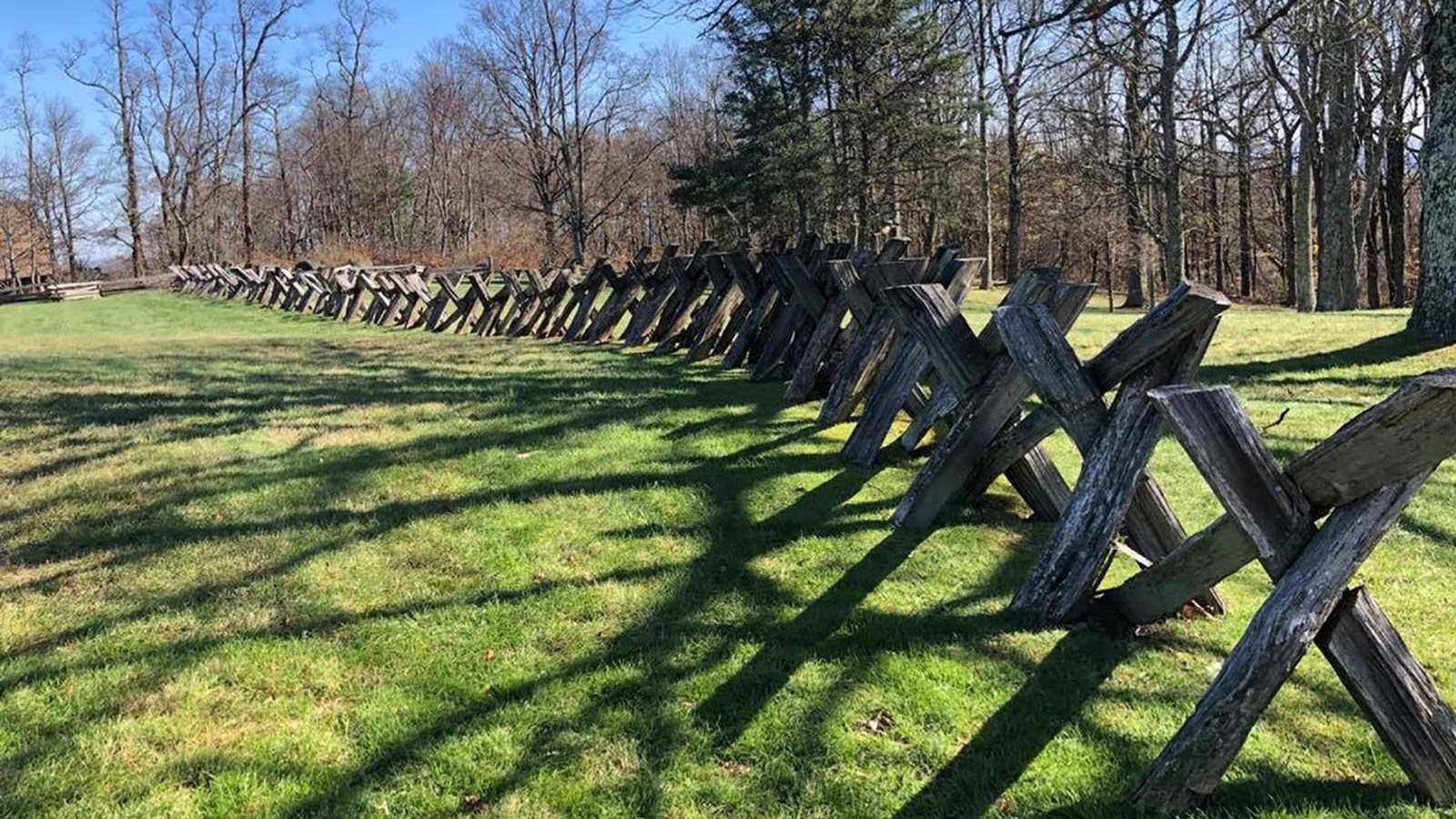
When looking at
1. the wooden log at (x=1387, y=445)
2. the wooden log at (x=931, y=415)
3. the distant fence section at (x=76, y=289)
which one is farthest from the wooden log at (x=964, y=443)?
Result: the distant fence section at (x=76, y=289)

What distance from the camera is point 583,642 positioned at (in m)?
3.33

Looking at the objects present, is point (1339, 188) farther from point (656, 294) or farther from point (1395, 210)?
point (656, 294)

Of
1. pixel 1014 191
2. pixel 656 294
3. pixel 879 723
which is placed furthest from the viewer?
pixel 1014 191

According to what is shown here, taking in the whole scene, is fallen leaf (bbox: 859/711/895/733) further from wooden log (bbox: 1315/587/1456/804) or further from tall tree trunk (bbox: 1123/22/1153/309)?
tall tree trunk (bbox: 1123/22/1153/309)

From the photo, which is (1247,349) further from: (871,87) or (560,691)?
(871,87)

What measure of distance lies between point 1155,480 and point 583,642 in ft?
8.42

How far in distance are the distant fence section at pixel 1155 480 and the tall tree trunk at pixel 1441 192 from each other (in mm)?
5900

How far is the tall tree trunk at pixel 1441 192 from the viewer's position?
8.69 m

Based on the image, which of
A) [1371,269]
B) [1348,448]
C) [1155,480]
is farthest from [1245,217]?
[1348,448]

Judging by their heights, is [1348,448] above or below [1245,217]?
below

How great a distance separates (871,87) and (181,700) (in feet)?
99.2

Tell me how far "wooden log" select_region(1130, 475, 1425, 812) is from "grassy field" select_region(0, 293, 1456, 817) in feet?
0.61

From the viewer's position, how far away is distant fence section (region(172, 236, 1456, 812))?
2.22m

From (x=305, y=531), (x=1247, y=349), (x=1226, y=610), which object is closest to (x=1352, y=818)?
(x=1226, y=610)
